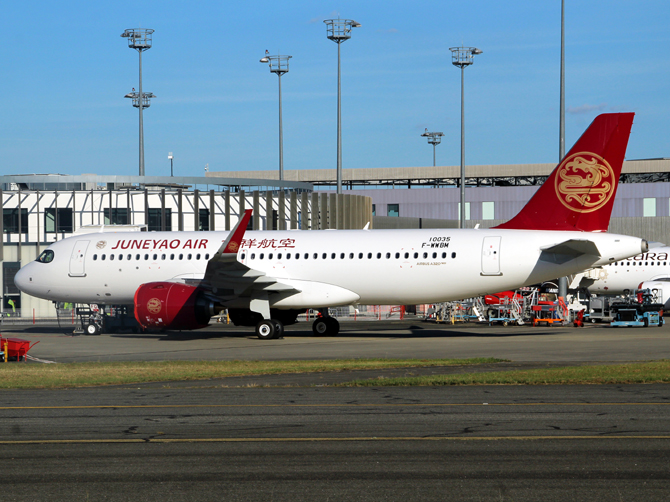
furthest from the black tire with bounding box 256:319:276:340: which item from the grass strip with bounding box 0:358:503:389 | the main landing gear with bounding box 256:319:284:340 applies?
the grass strip with bounding box 0:358:503:389

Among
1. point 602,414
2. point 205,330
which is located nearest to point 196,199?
point 205,330

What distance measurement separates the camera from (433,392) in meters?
14.0

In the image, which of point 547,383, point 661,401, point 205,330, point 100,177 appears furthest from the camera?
point 100,177

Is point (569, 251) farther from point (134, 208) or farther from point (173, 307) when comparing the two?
point (134, 208)

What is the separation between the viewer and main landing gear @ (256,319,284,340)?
91.3ft

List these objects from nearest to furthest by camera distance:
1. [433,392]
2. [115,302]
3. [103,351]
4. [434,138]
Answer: [433,392]
[103,351]
[115,302]
[434,138]

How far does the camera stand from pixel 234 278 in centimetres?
2733

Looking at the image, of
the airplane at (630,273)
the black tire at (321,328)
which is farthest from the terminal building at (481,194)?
the black tire at (321,328)

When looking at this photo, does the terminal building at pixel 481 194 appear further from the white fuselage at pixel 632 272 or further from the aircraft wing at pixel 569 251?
the aircraft wing at pixel 569 251

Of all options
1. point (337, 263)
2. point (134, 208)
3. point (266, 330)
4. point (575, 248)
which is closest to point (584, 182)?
point (575, 248)

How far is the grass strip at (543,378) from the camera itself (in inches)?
595

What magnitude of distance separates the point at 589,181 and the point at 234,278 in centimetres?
1205

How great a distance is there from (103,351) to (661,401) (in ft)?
53.4

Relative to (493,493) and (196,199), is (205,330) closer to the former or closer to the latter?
(196,199)
